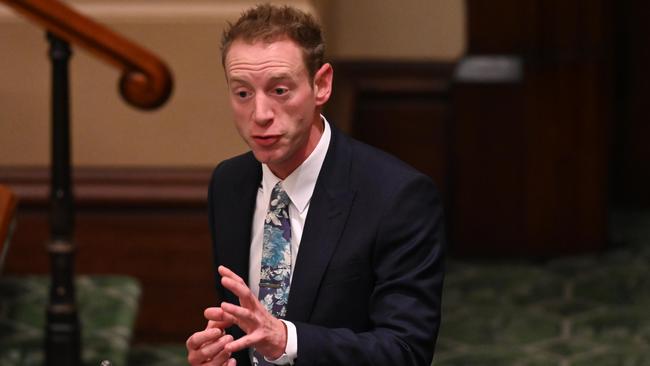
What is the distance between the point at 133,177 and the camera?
4.51m

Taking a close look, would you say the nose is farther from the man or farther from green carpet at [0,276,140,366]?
green carpet at [0,276,140,366]

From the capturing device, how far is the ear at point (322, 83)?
1.78 meters

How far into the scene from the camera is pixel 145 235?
4.52 m

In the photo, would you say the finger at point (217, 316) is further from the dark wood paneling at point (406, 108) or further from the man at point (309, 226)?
the dark wood paneling at point (406, 108)

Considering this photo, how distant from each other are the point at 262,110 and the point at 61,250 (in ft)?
7.26

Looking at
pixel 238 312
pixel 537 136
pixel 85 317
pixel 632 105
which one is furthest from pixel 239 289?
pixel 632 105

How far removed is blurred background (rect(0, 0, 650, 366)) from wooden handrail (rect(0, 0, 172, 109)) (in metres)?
0.60

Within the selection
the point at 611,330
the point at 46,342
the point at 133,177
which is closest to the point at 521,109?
the point at 611,330

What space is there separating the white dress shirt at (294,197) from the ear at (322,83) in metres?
0.13

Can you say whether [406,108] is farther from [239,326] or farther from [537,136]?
[239,326]

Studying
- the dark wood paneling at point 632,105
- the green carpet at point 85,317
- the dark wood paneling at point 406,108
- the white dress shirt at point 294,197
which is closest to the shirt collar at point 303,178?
the white dress shirt at point 294,197

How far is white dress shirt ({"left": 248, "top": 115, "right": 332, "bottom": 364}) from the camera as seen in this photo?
191 centimetres

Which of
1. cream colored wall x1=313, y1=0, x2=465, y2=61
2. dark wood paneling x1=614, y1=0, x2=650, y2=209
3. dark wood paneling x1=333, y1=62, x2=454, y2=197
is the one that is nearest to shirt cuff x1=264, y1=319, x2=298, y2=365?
dark wood paneling x1=333, y1=62, x2=454, y2=197

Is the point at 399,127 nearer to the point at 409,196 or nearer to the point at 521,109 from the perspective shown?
the point at 521,109
